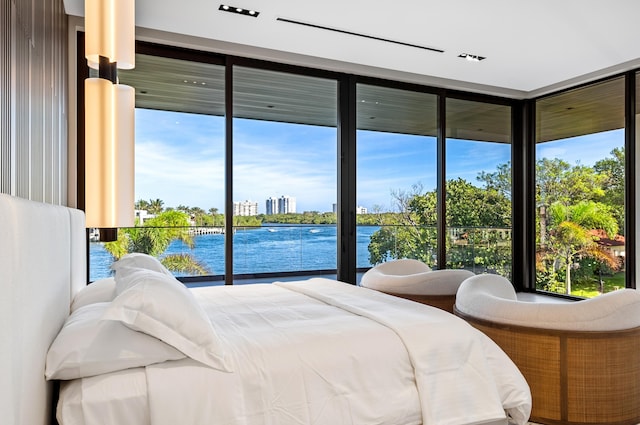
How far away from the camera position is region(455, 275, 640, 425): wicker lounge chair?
100.0 inches

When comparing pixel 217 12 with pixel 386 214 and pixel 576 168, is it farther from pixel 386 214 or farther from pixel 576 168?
pixel 576 168

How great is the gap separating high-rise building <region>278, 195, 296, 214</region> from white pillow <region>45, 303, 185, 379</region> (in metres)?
3.48

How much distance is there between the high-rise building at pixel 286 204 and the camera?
5.21 metres

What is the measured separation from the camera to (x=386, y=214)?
215 inches

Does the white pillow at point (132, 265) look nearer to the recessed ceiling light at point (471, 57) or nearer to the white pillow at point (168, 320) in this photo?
the white pillow at point (168, 320)

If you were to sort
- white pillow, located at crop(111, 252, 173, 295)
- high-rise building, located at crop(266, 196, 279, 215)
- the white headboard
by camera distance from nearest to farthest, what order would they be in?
the white headboard → white pillow, located at crop(111, 252, 173, 295) → high-rise building, located at crop(266, 196, 279, 215)

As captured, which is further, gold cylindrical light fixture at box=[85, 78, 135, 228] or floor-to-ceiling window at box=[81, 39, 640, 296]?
floor-to-ceiling window at box=[81, 39, 640, 296]

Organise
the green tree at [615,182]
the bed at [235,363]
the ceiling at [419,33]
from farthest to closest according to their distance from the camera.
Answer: the green tree at [615,182], the ceiling at [419,33], the bed at [235,363]

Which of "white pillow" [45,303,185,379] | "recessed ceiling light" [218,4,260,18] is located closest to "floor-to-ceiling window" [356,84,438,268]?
"recessed ceiling light" [218,4,260,18]

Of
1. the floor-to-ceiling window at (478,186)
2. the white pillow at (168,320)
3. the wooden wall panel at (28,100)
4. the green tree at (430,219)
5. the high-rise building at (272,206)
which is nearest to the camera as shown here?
the wooden wall panel at (28,100)

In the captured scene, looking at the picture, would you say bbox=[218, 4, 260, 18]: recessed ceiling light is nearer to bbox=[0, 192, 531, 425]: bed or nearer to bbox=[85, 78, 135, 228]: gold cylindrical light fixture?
bbox=[85, 78, 135, 228]: gold cylindrical light fixture

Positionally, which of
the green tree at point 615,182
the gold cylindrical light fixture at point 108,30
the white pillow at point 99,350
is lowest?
the white pillow at point 99,350

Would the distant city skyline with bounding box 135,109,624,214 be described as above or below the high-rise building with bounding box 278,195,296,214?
above

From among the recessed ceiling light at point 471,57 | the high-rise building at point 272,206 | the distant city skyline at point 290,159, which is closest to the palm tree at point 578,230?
the distant city skyline at point 290,159
